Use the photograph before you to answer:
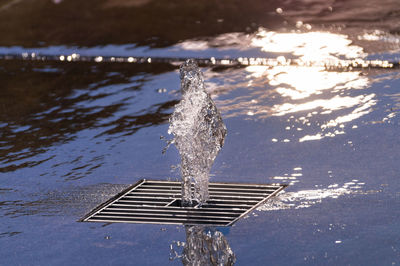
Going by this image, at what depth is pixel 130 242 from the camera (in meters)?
3.54

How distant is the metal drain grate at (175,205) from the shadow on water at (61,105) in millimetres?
855

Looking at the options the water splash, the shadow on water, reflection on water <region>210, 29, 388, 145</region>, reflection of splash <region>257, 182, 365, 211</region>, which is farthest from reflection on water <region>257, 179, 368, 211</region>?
the shadow on water

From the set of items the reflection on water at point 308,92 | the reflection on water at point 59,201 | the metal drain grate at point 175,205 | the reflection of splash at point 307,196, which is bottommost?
the reflection of splash at point 307,196

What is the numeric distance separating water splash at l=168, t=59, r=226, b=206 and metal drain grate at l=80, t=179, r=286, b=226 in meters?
0.08

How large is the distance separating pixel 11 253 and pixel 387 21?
4.45m

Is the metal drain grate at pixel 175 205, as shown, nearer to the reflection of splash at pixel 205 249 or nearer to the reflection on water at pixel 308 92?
the reflection of splash at pixel 205 249

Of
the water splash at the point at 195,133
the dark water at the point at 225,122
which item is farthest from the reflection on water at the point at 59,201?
the water splash at the point at 195,133

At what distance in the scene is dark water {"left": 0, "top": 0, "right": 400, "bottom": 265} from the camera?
11.5 feet

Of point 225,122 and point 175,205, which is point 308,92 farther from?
point 175,205

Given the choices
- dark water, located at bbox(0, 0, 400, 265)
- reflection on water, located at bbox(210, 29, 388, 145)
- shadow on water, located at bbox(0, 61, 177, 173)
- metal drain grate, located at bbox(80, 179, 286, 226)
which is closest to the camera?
dark water, located at bbox(0, 0, 400, 265)

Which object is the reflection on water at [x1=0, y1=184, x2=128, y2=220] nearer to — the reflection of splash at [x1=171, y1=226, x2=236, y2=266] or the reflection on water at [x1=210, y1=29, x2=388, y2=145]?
the reflection of splash at [x1=171, y1=226, x2=236, y2=266]

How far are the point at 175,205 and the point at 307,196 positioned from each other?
0.60 meters

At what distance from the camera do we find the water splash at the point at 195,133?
13.2ft

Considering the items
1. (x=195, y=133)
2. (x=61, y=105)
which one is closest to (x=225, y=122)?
(x=195, y=133)
